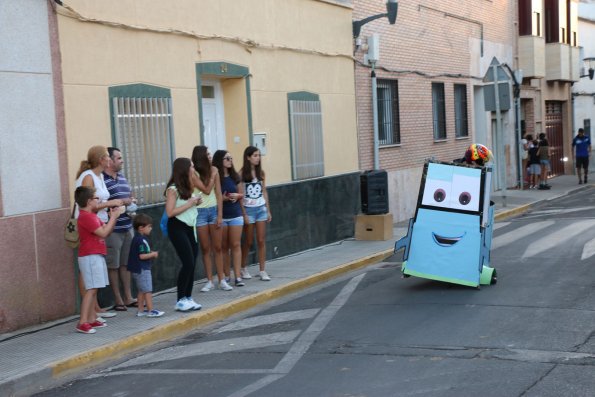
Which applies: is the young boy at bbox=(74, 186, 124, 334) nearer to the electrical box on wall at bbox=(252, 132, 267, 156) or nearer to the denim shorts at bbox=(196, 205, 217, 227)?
the denim shorts at bbox=(196, 205, 217, 227)

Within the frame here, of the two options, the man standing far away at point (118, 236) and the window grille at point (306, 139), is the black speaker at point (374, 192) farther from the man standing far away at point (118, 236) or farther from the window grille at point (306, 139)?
the man standing far away at point (118, 236)

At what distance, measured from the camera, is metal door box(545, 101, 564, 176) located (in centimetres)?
3120

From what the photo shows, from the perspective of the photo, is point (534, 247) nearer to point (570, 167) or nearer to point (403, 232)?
point (403, 232)

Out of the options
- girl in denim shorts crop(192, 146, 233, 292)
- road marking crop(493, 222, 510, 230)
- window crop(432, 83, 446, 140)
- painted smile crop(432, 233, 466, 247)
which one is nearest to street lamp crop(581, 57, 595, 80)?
window crop(432, 83, 446, 140)

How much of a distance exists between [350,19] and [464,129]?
24.4 feet

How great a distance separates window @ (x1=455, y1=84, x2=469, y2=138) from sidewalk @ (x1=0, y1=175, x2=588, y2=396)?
394 inches

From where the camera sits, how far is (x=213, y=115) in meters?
13.4

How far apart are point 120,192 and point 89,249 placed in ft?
3.80

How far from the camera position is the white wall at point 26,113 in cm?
902

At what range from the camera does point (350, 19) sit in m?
17.0

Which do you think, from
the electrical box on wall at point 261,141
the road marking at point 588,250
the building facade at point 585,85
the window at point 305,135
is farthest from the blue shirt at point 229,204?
the building facade at point 585,85

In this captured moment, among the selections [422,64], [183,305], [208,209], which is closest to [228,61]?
[208,209]

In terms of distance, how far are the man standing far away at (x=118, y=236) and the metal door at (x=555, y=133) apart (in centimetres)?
2341

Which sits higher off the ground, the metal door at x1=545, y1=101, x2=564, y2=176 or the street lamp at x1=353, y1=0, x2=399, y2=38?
the street lamp at x1=353, y1=0, x2=399, y2=38
